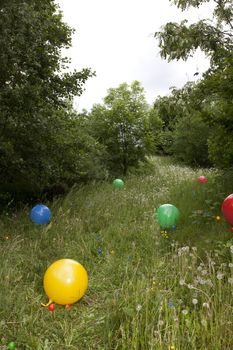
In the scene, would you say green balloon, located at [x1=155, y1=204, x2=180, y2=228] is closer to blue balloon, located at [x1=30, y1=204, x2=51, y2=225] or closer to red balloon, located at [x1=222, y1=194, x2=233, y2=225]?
red balloon, located at [x1=222, y1=194, x2=233, y2=225]

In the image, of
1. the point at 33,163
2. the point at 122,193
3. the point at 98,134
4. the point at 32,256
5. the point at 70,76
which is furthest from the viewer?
the point at 98,134

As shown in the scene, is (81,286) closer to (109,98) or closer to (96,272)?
(96,272)

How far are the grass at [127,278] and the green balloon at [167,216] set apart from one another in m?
0.17

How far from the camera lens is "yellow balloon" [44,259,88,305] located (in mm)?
4582

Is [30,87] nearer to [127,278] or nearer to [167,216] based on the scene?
[167,216]

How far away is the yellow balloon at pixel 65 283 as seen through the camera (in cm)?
458

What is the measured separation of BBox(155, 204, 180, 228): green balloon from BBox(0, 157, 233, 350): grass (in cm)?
17

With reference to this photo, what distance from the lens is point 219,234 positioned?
606cm

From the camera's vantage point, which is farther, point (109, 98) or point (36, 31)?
point (109, 98)

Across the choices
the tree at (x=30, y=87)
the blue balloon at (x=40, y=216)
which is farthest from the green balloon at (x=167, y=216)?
the tree at (x=30, y=87)

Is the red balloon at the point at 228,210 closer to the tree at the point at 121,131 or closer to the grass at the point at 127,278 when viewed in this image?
the grass at the point at 127,278

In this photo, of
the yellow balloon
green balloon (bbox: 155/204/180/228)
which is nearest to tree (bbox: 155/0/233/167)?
green balloon (bbox: 155/204/180/228)

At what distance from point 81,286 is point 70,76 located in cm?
705

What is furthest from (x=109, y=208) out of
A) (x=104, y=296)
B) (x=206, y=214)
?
(x=104, y=296)
